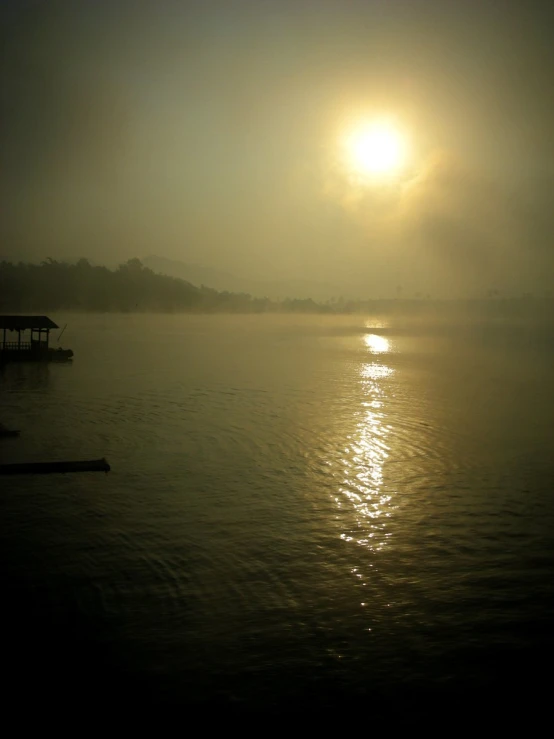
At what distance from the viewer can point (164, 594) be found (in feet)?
39.1

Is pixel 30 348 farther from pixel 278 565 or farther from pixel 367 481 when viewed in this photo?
pixel 278 565

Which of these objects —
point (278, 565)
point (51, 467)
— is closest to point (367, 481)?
point (278, 565)

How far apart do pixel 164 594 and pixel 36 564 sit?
323cm

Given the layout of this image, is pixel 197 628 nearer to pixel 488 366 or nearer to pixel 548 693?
pixel 548 693

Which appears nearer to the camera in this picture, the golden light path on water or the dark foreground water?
the dark foreground water

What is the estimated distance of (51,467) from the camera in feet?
65.2

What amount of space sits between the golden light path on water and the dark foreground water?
0.11 metres

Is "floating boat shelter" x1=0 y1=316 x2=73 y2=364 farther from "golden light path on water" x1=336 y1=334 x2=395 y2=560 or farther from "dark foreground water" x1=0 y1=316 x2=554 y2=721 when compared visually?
"golden light path on water" x1=336 y1=334 x2=395 y2=560

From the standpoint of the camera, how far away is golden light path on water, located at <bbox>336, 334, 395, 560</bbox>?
1589cm

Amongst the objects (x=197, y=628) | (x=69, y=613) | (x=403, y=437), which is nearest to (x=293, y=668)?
(x=197, y=628)

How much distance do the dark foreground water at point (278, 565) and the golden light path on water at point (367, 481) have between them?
11 cm

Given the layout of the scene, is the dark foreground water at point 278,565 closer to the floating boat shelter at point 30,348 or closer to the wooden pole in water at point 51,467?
the wooden pole in water at point 51,467

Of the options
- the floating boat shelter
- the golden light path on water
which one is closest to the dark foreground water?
the golden light path on water

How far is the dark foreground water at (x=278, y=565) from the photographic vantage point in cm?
941
